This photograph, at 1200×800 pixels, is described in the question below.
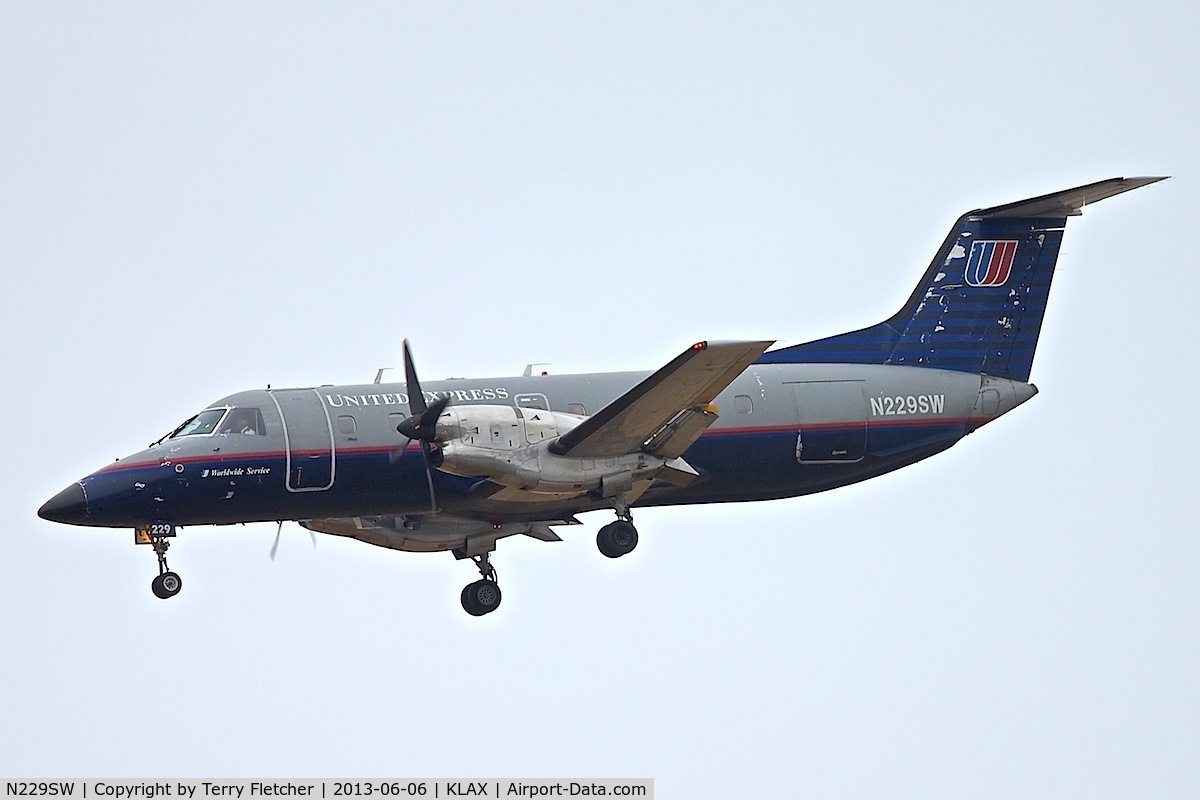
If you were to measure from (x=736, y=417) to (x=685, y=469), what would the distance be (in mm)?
1747

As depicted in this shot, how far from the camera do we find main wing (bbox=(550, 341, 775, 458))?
25.5 meters

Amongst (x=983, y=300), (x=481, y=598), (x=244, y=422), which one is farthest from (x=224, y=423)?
(x=983, y=300)

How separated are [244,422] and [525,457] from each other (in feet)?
13.3

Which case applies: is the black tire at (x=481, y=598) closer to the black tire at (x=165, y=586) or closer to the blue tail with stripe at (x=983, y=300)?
the black tire at (x=165, y=586)

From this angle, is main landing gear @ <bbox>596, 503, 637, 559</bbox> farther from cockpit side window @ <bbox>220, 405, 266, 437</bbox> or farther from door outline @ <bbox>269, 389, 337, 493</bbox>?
cockpit side window @ <bbox>220, 405, 266, 437</bbox>

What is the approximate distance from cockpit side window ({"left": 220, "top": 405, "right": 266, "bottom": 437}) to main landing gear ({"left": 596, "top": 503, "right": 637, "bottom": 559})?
16.5 feet

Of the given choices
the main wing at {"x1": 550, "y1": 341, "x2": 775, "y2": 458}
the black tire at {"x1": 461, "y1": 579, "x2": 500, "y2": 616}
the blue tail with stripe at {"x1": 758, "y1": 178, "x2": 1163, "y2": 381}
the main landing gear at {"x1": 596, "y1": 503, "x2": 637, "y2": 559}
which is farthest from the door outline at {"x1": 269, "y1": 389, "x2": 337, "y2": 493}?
the blue tail with stripe at {"x1": 758, "y1": 178, "x2": 1163, "y2": 381}

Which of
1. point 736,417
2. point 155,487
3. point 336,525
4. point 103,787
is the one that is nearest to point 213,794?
point 103,787

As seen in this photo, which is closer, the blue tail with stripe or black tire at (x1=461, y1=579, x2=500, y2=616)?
black tire at (x1=461, y1=579, x2=500, y2=616)

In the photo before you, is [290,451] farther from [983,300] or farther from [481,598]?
[983,300]

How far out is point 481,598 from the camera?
31.1 m

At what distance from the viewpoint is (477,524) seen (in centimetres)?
3072

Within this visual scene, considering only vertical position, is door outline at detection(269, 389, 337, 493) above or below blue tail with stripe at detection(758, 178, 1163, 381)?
below
